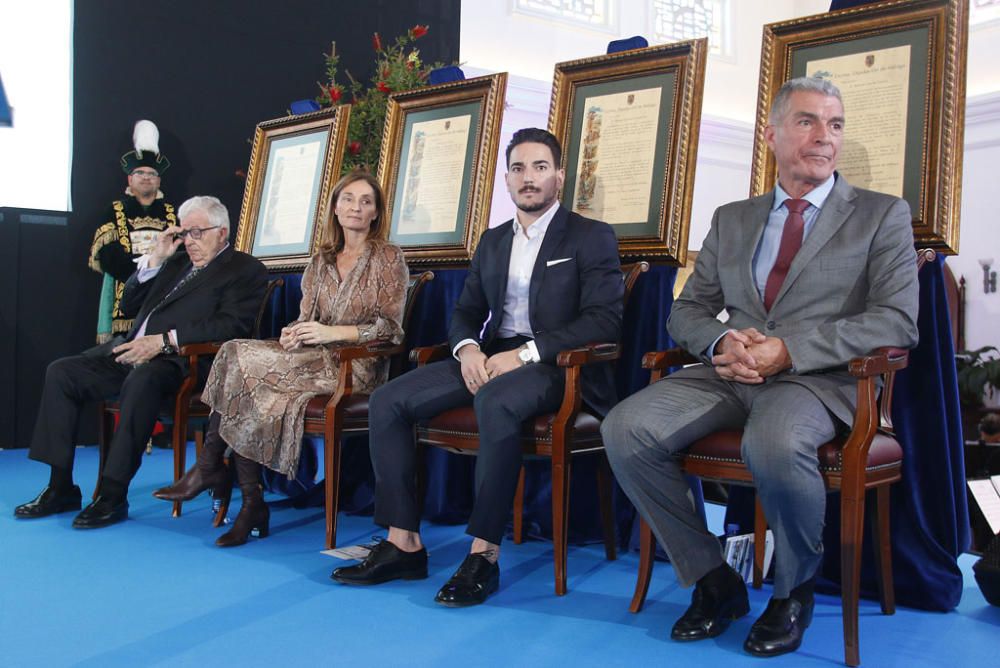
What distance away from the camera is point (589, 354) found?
2.83m

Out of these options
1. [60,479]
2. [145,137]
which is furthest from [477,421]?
[145,137]

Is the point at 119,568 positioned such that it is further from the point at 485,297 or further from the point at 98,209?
the point at 98,209

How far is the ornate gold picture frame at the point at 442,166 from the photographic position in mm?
3936

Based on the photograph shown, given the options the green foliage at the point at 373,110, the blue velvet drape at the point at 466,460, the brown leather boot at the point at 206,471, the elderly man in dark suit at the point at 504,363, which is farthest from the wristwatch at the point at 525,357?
the green foliage at the point at 373,110

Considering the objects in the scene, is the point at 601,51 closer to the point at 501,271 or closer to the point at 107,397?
the point at 107,397

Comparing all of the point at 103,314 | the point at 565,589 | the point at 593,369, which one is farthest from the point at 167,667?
the point at 103,314

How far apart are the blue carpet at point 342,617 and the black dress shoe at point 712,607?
32 millimetres

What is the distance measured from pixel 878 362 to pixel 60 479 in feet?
10.3

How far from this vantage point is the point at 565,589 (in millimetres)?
2787

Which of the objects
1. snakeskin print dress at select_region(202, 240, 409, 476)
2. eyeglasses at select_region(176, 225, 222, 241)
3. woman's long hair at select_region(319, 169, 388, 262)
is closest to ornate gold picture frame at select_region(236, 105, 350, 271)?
eyeglasses at select_region(176, 225, 222, 241)

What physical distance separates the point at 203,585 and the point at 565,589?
1.07 metres

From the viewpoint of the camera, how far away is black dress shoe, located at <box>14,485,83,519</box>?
3.81 meters

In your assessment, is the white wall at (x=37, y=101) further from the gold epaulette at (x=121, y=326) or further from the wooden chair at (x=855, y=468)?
the wooden chair at (x=855, y=468)

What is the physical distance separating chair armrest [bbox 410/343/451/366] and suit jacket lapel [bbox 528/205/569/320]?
395mm
